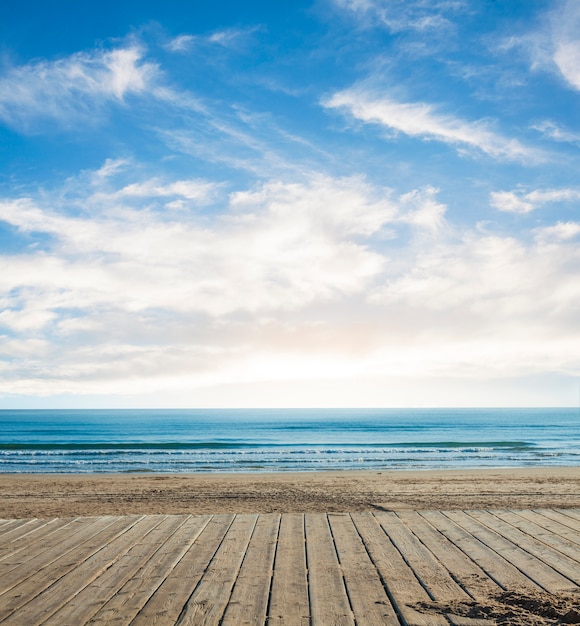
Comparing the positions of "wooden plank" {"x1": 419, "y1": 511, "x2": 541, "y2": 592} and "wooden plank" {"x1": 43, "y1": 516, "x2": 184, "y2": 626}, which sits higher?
"wooden plank" {"x1": 43, "y1": 516, "x2": 184, "y2": 626}

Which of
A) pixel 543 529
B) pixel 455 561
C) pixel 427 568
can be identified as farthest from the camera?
pixel 543 529

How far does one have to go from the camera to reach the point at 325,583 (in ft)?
13.7

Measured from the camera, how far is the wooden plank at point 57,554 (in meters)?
4.43

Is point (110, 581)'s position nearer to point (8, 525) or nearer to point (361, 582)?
point (361, 582)

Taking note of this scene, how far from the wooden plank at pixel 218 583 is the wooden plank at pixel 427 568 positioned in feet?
5.00

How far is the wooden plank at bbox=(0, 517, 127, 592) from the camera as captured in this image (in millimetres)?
4434

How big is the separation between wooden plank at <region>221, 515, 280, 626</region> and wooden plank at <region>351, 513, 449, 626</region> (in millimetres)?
930

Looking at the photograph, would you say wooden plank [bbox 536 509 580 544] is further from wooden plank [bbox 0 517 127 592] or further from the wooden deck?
wooden plank [bbox 0 517 127 592]

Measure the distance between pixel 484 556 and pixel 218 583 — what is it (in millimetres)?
2479

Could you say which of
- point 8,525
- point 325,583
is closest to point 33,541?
point 8,525

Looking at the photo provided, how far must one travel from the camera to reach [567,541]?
5.41 metres

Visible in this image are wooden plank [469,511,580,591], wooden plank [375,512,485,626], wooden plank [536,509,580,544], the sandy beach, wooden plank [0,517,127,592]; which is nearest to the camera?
wooden plank [375,512,485,626]

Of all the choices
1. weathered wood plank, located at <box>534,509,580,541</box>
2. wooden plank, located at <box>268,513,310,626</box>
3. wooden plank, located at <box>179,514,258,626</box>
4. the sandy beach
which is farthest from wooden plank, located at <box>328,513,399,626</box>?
the sandy beach

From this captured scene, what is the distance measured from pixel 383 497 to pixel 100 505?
7.47 m
